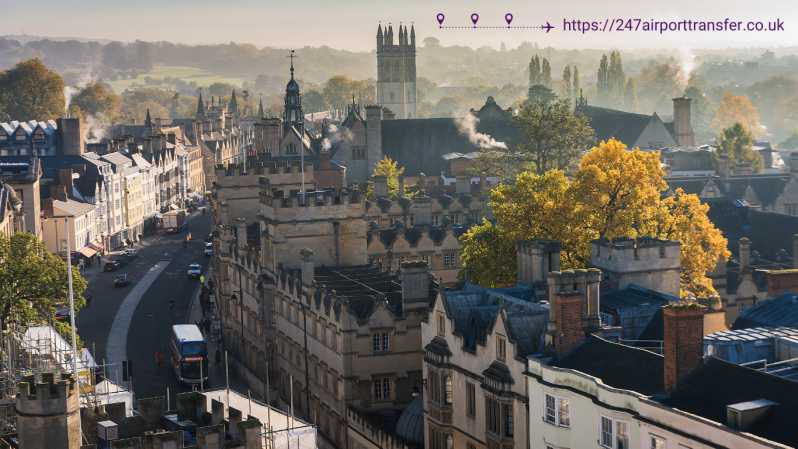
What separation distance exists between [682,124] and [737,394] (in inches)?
5238

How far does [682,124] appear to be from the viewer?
17438cm

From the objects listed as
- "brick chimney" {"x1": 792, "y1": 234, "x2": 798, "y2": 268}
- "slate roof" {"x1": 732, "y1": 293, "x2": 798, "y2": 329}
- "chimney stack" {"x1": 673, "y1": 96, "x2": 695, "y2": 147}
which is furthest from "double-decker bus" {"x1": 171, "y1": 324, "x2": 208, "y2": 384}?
"chimney stack" {"x1": 673, "y1": 96, "x2": 695, "y2": 147}

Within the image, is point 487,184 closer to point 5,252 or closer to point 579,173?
point 579,173

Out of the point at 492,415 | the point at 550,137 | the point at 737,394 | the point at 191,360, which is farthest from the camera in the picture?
the point at 550,137

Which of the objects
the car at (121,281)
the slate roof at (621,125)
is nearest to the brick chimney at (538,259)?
the car at (121,281)

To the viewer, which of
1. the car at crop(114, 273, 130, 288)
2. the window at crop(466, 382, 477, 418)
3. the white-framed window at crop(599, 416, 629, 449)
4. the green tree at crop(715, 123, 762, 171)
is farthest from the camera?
the green tree at crop(715, 123, 762, 171)

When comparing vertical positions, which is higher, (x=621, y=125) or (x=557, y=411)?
(x=621, y=125)

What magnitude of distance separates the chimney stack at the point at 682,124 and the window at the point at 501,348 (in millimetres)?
120547

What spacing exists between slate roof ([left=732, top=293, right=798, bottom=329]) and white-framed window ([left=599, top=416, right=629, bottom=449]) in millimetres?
12566

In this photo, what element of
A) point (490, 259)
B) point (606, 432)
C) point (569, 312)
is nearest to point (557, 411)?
point (606, 432)

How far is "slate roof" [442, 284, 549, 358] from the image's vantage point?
178 ft

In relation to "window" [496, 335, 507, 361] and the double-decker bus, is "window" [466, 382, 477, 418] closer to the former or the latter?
"window" [496, 335, 507, 361]

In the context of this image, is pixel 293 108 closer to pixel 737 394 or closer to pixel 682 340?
pixel 682 340

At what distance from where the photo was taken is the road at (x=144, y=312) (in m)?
92.0
